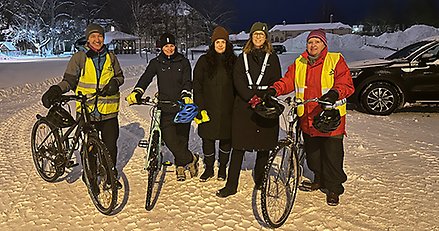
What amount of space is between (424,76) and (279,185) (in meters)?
6.24

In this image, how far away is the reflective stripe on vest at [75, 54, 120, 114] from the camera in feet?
14.8

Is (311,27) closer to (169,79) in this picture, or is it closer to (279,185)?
(169,79)

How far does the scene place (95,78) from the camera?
454cm

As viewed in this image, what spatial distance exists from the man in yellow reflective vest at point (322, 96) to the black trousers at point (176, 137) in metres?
1.37

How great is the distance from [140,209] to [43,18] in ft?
174

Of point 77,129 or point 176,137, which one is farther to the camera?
point 176,137

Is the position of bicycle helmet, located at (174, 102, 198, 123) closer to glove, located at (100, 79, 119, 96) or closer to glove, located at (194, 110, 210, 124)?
glove, located at (194, 110, 210, 124)

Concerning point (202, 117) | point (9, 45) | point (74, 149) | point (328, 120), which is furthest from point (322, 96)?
point (9, 45)

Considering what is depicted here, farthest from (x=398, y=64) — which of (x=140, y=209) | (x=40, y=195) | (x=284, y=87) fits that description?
(x=40, y=195)

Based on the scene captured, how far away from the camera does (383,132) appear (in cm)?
778

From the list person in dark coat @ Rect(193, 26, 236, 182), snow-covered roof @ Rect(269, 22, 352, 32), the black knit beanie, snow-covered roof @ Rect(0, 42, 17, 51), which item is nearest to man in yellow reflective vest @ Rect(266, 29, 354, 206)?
person in dark coat @ Rect(193, 26, 236, 182)

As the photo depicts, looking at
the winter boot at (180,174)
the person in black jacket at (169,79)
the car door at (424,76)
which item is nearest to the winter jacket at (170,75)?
the person in black jacket at (169,79)

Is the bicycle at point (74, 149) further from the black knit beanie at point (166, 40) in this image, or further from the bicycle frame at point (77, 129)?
the black knit beanie at point (166, 40)

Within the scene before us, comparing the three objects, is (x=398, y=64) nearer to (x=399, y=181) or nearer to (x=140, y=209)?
(x=399, y=181)
